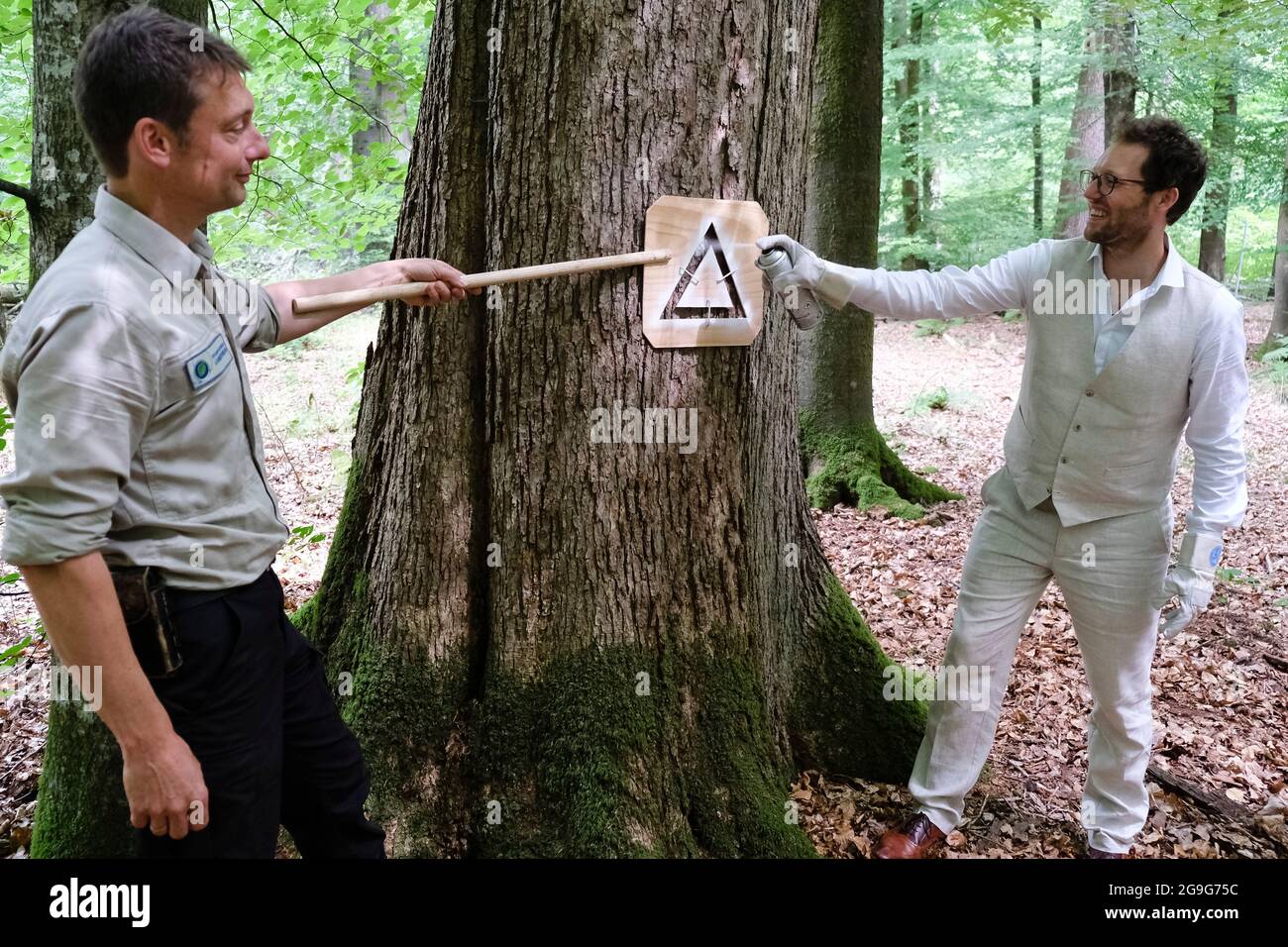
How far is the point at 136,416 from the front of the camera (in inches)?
69.4

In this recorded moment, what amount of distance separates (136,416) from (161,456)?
13 cm

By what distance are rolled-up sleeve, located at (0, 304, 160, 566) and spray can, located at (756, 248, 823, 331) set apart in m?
1.91

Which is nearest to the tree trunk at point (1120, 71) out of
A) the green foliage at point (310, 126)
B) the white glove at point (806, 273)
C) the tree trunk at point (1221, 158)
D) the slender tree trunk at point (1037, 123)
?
the tree trunk at point (1221, 158)

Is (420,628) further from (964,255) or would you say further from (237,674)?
(964,255)

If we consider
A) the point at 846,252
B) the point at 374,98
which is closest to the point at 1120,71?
the point at 846,252

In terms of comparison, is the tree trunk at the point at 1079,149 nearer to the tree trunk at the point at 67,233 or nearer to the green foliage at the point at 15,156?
the green foliage at the point at 15,156

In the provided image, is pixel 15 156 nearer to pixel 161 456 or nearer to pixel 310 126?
pixel 310 126

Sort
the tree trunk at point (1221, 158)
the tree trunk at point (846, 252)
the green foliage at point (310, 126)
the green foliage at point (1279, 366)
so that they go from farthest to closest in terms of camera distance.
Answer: the tree trunk at point (1221, 158), the green foliage at point (1279, 366), the tree trunk at point (846, 252), the green foliage at point (310, 126)

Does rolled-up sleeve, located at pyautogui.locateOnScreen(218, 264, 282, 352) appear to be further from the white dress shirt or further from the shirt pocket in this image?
the white dress shirt

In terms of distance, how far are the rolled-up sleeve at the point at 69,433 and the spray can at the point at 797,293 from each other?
6.26 ft

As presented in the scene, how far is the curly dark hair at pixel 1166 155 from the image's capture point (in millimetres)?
3012

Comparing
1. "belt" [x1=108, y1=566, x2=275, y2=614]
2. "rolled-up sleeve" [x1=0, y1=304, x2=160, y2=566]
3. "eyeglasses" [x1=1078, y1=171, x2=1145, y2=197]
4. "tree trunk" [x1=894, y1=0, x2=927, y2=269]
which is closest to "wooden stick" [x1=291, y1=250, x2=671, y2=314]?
"rolled-up sleeve" [x1=0, y1=304, x2=160, y2=566]

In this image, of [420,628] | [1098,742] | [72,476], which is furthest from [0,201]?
[1098,742]

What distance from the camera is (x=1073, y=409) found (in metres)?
3.18
